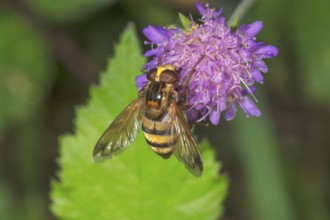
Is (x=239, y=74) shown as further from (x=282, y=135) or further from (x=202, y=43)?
(x=282, y=135)

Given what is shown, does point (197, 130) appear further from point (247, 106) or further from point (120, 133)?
point (120, 133)

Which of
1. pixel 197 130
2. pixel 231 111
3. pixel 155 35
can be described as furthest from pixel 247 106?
pixel 197 130

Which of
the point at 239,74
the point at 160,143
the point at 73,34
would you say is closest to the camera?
the point at 160,143

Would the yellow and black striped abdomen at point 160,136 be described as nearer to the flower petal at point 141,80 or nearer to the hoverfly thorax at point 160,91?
the hoverfly thorax at point 160,91

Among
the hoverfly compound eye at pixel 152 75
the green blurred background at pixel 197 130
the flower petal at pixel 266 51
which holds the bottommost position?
the flower petal at pixel 266 51

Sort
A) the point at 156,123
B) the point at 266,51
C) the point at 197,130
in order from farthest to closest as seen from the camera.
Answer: the point at 197,130 → the point at 266,51 → the point at 156,123

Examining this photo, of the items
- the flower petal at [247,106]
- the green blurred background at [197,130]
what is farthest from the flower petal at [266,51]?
the green blurred background at [197,130]

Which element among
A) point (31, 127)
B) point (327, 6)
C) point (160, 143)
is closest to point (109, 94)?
point (160, 143)
